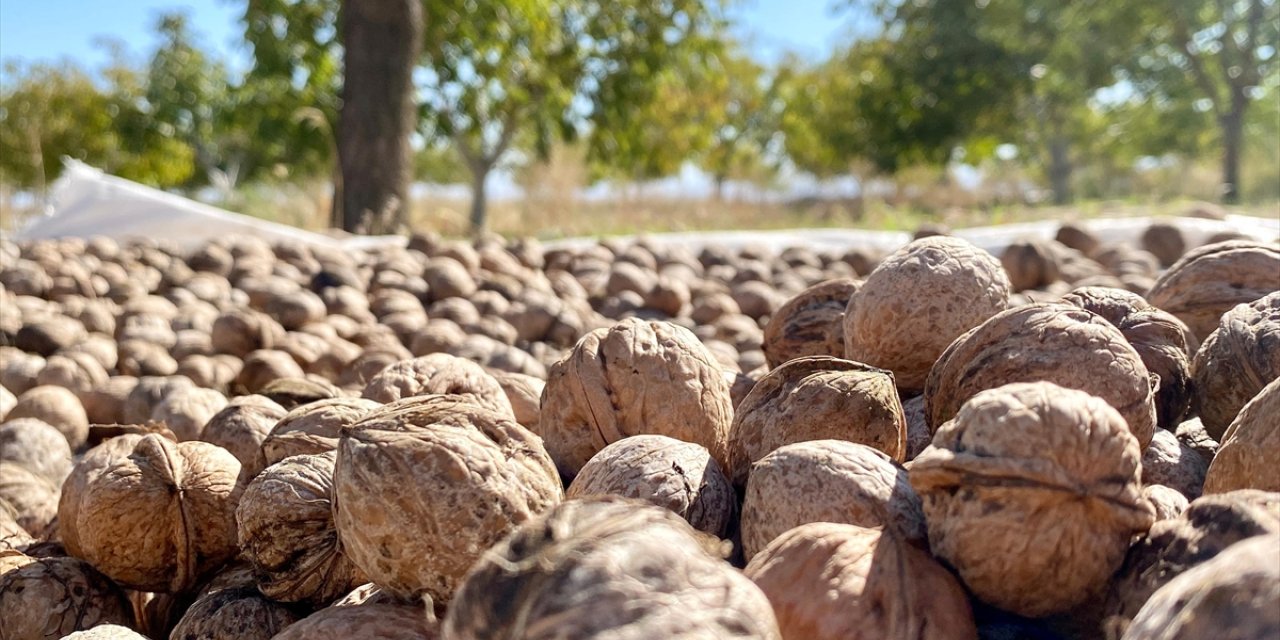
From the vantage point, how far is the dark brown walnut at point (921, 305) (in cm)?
275

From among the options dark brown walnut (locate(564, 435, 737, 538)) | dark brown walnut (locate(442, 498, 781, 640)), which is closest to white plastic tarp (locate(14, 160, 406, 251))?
dark brown walnut (locate(564, 435, 737, 538))

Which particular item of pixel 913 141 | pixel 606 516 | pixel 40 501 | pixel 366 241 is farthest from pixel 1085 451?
pixel 913 141

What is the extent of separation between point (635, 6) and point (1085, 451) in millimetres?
17121

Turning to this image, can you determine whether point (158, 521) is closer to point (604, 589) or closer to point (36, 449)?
point (604, 589)

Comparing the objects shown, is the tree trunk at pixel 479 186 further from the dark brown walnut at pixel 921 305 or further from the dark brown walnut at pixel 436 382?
the dark brown walnut at pixel 921 305

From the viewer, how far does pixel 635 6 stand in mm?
17906

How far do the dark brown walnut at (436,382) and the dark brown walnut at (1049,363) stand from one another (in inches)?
45.8

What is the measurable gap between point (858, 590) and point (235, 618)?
1.39 m

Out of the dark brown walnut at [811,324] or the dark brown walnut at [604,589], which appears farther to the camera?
the dark brown walnut at [811,324]

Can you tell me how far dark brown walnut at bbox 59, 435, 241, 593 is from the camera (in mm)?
2590

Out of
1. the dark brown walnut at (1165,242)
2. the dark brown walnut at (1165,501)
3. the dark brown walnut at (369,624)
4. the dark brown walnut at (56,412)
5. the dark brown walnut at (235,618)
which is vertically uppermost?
the dark brown walnut at (1165,242)

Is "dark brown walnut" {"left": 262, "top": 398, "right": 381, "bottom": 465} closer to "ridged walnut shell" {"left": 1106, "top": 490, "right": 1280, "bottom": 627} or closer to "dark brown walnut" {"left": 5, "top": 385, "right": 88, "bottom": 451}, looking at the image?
"ridged walnut shell" {"left": 1106, "top": 490, "right": 1280, "bottom": 627}

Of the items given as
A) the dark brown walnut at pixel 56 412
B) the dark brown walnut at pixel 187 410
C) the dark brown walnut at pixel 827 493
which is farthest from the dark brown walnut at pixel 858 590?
the dark brown walnut at pixel 56 412

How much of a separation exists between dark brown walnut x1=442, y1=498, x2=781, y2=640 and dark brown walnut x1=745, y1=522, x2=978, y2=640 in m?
0.23
